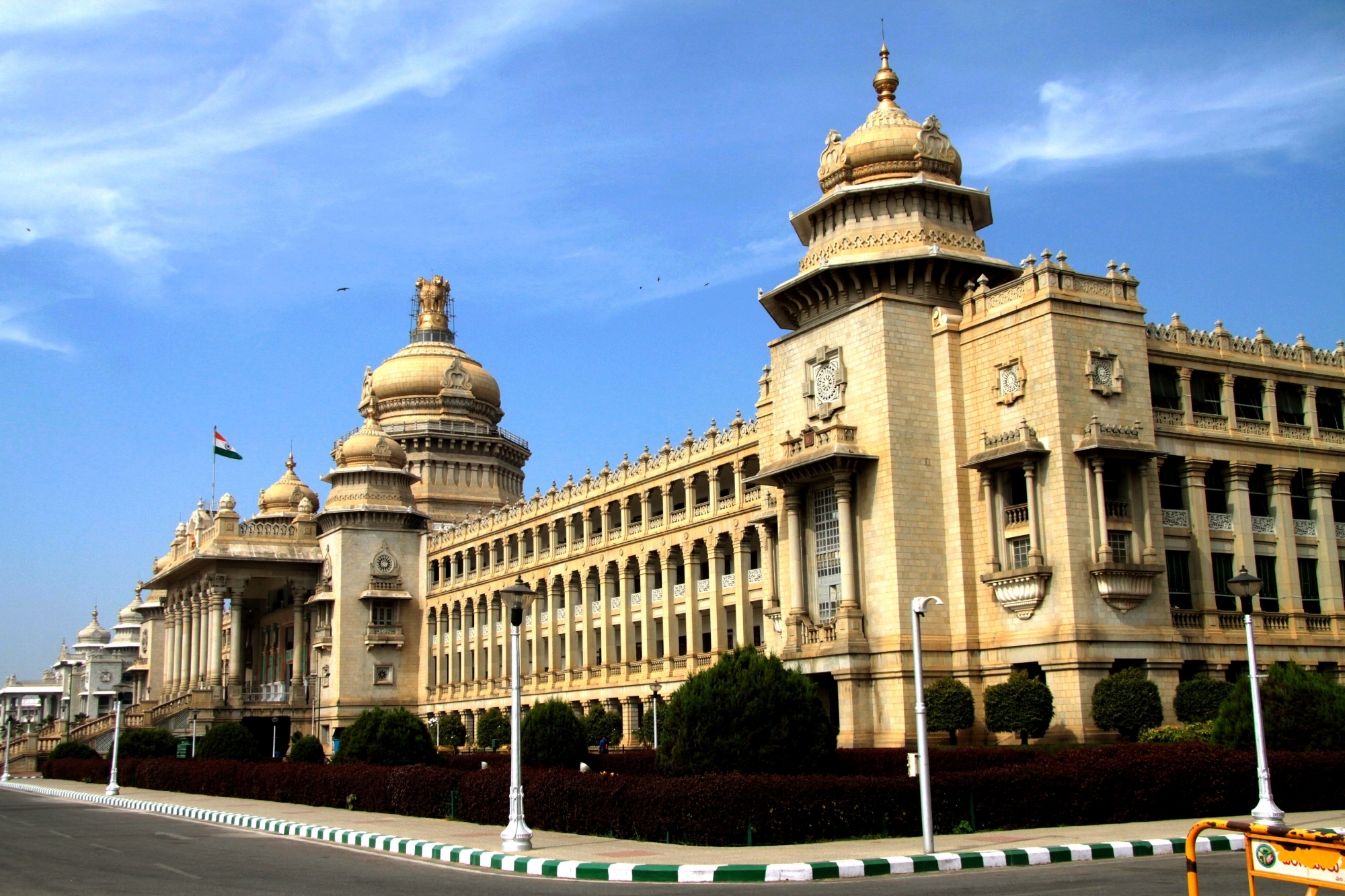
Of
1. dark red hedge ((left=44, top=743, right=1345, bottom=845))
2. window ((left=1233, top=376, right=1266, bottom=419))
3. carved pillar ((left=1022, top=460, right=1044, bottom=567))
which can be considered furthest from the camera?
window ((left=1233, top=376, right=1266, bottom=419))

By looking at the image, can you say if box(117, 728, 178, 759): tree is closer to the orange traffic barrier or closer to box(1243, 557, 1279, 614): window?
box(1243, 557, 1279, 614): window

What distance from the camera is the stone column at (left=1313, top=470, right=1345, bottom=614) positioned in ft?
124

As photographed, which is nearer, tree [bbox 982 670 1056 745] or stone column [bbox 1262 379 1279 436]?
tree [bbox 982 670 1056 745]

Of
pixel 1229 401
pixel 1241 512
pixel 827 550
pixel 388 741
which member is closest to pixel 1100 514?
pixel 1241 512

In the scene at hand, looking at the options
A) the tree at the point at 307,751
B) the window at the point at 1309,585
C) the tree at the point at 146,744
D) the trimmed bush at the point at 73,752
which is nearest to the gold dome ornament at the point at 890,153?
the window at the point at 1309,585

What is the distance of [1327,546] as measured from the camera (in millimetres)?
38594

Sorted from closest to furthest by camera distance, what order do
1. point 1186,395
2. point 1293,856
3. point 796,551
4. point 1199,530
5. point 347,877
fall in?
point 1293,856 < point 347,877 < point 1199,530 < point 1186,395 < point 796,551

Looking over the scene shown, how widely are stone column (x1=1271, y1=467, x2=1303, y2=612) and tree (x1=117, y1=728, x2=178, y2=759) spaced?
137 ft

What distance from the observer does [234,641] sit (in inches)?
3182

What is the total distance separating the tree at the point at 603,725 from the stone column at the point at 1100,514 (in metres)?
25.8

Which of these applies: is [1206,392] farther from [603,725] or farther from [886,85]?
[603,725]

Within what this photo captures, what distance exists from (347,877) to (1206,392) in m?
29.0

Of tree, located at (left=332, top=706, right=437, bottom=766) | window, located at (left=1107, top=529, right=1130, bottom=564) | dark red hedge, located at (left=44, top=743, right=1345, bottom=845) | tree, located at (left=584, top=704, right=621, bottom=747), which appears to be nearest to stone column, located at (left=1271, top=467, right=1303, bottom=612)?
window, located at (left=1107, top=529, right=1130, bottom=564)

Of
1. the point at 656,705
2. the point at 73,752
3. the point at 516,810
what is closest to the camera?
the point at 516,810
